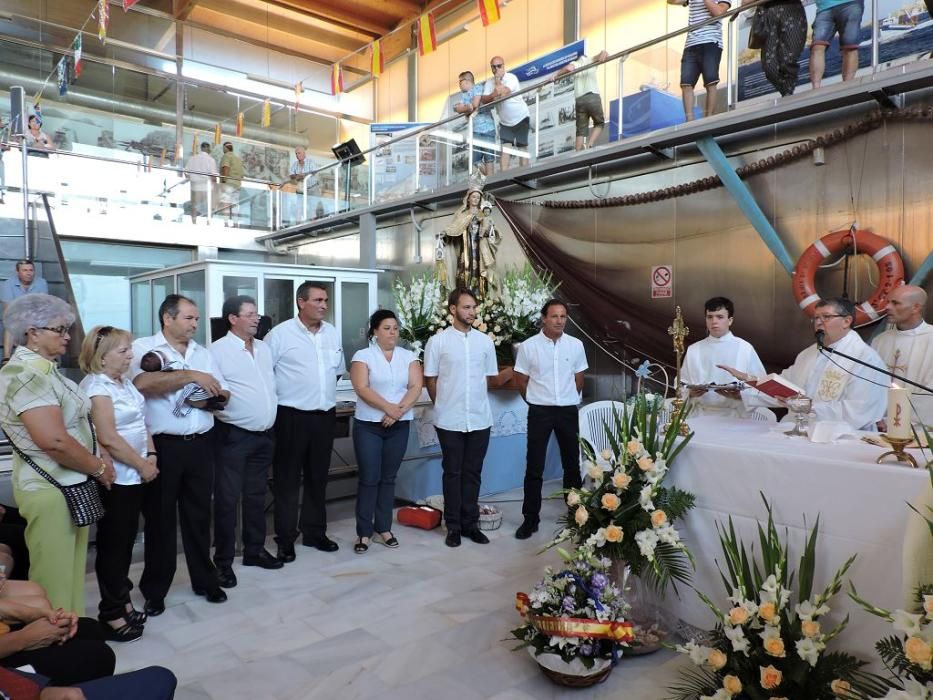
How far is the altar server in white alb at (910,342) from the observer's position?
3654mm

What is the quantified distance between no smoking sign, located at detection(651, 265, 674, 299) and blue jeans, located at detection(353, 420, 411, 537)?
2.92 metres

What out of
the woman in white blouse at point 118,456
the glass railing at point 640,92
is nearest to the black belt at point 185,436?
the woman in white blouse at point 118,456

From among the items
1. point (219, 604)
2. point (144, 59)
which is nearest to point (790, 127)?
point (219, 604)

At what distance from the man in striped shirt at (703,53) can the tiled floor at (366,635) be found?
3909mm

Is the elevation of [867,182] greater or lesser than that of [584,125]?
lesser

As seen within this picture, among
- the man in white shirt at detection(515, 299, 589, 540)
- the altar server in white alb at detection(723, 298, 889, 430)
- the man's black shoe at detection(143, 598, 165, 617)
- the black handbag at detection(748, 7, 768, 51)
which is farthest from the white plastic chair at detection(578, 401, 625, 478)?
the black handbag at detection(748, 7, 768, 51)

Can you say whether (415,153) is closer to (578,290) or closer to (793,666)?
(578,290)

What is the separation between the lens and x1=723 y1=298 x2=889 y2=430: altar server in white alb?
10.5 ft

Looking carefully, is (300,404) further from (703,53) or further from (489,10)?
A: (489,10)

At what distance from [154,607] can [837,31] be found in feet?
18.1

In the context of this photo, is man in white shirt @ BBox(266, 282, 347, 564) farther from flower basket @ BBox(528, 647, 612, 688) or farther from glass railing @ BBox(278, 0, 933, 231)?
glass railing @ BBox(278, 0, 933, 231)

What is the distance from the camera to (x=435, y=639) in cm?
312

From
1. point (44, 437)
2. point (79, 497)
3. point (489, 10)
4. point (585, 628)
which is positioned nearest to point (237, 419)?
point (79, 497)

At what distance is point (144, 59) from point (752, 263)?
13.2m
